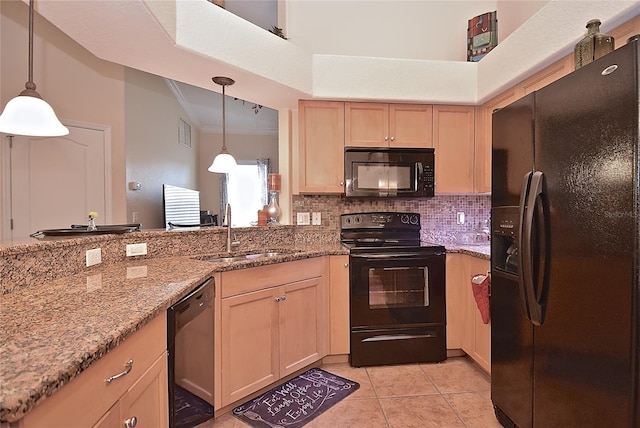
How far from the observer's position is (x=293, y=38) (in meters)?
2.98

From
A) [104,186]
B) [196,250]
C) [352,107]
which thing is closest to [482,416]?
[196,250]

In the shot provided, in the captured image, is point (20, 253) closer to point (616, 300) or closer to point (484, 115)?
point (616, 300)

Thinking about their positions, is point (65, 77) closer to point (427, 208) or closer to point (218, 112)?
point (218, 112)

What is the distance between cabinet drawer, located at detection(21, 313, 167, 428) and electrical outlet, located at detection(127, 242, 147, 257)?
0.97 m

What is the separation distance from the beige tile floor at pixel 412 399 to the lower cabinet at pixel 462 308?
0.57ft

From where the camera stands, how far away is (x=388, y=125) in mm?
2842

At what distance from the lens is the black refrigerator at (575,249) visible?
41.3 inches

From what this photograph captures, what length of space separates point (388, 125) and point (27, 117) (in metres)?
2.39

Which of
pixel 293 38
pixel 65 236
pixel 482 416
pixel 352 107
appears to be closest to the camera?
pixel 65 236

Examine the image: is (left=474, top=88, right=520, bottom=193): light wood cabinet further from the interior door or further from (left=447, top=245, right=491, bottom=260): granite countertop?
the interior door

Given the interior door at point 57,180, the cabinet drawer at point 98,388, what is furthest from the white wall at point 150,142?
the cabinet drawer at point 98,388

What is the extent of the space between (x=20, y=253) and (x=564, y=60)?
2977mm

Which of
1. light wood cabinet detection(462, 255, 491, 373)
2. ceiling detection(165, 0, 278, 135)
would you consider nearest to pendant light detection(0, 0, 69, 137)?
ceiling detection(165, 0, 278, 135)

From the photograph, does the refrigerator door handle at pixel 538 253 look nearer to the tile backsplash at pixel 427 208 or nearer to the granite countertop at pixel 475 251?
the granite countertop at pixel 475 251
